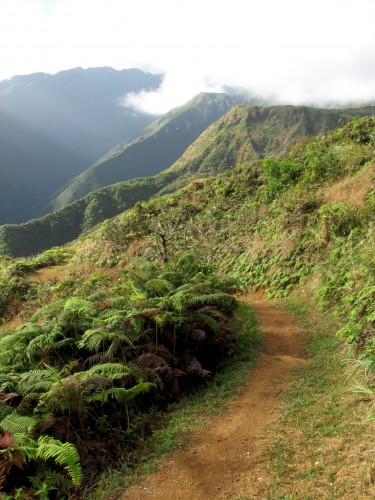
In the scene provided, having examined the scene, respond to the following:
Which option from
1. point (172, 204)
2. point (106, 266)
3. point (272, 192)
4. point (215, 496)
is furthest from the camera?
point (172, 204)

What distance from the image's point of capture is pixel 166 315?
21.5 ft

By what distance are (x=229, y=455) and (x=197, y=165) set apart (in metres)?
156

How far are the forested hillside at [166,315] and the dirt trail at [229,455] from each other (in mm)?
734

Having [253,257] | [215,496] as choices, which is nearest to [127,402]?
[215,496]

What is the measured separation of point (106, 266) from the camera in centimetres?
2053

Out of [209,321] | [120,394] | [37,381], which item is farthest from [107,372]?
[209,321]

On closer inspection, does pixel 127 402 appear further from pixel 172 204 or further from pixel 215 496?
pixel 172 204

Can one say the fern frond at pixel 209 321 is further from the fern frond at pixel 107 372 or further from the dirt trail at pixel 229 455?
the fern frond at pixel 107 372

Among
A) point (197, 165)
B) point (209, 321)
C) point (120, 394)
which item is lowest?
point (120, 394)

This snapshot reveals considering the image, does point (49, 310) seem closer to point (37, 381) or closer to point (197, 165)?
point (37, 381)

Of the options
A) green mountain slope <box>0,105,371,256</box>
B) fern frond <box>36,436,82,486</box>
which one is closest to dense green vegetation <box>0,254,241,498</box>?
fern frond <box>36,436,82,486</box>

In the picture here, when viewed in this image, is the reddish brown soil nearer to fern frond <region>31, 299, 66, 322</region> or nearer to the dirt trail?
fern frond <region>31, 299, 66, 322</region>

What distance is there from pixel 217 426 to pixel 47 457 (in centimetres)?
220

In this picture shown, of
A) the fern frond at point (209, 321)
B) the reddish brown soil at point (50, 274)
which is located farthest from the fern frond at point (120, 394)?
the reddish brown soil at point (50, 274)
